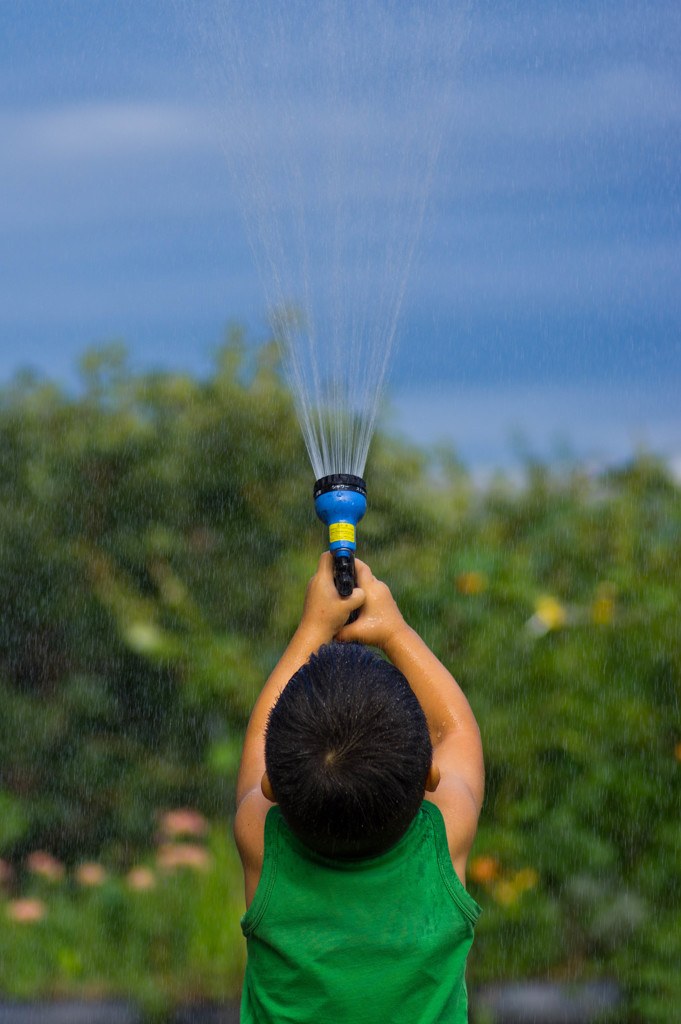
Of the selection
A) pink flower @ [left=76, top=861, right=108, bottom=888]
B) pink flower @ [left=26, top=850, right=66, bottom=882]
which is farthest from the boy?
pink flower @ [left=26, top=850, right=66, bottom=882]

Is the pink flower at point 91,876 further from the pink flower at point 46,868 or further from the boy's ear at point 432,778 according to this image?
the boy's ear at point 432,778

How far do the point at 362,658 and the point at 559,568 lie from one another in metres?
2.54

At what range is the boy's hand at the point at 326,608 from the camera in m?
1.57

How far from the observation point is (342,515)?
1.57m

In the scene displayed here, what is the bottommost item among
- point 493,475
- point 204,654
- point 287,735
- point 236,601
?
point 287,735

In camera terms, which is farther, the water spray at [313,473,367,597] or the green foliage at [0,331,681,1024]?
the green foliage at [0,331,681,1024]

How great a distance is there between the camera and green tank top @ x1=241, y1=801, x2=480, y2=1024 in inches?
48.6

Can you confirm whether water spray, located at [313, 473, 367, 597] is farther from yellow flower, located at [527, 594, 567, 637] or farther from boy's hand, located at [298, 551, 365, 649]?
yellow flower, located at [527, 594, 567, 637]

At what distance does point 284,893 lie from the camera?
1282 mm

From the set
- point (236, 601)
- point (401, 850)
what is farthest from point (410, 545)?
point (401, 850)

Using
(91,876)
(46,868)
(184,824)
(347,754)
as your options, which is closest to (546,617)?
(184,824)

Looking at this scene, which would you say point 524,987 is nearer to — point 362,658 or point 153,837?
point 153,837

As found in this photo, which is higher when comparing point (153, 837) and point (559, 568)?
point (559, 568)

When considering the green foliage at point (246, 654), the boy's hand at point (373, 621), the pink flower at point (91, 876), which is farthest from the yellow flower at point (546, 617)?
the boy's hand at point (373, 621)
